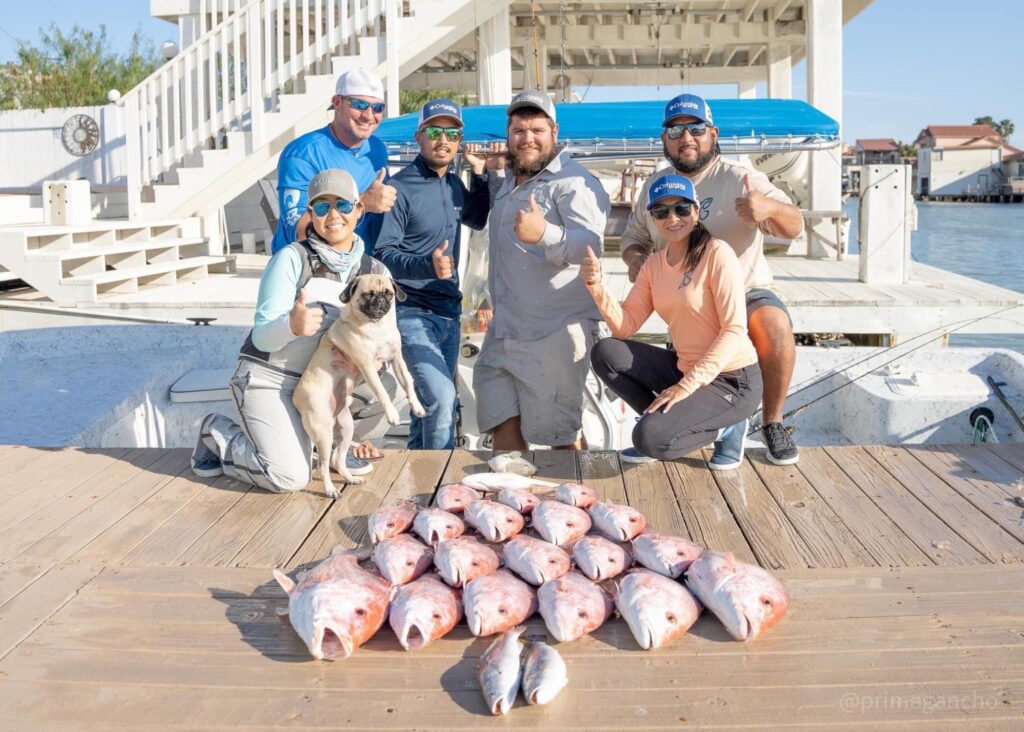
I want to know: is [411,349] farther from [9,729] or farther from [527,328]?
[9,729]

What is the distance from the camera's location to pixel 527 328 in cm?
511

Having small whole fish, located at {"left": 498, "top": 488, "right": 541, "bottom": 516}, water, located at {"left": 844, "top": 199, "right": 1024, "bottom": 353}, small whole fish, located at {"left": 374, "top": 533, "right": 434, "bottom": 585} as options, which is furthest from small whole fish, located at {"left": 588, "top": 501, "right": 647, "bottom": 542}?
water, located at {"left": 844, "top": 199, "right": 1024, "bottom": 353}

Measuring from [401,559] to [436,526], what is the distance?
0.91 ft

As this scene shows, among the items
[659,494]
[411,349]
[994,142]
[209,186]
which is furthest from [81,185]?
[994,142]

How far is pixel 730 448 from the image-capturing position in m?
4.74

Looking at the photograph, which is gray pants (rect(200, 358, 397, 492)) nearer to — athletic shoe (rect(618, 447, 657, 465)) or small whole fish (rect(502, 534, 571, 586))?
small whole fish (rect(502, 534, 571, 586))

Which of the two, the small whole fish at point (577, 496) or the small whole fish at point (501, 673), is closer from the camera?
the small whole fish at point (501, 673)

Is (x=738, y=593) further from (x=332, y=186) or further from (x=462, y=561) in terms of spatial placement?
(x=332, y=186)

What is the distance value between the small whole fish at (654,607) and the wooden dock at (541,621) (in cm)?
6

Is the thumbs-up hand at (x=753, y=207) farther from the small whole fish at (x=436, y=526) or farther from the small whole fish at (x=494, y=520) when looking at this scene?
the small whole fish at (x=436, y=526)

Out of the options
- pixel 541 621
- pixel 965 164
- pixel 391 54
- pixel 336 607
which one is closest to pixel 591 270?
pixel 541 621

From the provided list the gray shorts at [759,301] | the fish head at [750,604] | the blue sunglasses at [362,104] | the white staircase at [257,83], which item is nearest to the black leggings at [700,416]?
the gray shorts at [759,301]

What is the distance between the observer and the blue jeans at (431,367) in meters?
5.16

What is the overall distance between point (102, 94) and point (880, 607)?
81.9 feet
